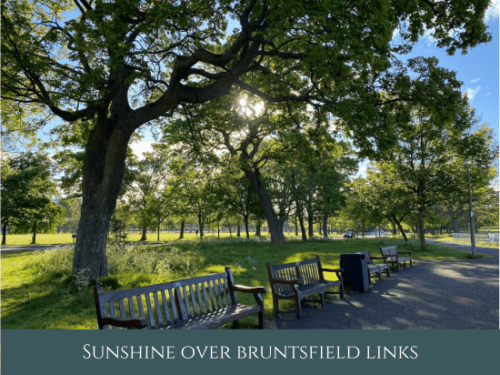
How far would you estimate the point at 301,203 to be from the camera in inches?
1194

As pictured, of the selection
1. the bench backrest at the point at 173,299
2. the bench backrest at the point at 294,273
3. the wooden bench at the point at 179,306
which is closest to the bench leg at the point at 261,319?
the wooden bench at the point at 179,306

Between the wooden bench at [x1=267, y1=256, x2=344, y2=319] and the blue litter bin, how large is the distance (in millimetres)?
853

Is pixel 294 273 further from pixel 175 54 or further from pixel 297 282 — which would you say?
pixel 175 54

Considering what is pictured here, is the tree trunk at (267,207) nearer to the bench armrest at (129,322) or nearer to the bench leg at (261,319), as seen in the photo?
the bench leg at (261,319)

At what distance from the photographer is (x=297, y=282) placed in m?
6.07

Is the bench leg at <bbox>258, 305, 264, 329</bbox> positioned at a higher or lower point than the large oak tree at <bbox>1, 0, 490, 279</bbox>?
lower

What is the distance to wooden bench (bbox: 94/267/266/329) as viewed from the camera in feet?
11.8

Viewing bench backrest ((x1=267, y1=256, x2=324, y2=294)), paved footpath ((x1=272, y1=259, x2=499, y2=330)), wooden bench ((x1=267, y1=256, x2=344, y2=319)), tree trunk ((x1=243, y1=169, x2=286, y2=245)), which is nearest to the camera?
paved footpath ((x1=272, y1=259, x2=499, y2=330))

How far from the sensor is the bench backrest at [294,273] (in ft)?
21.0

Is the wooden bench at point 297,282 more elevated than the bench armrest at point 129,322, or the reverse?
the bench armrest at point 129,322

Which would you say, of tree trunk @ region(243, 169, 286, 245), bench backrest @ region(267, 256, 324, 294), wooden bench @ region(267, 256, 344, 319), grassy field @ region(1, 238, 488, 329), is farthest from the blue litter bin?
tree trunk @ region(243, 169, 286, 245)

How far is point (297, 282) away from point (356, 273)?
2878 mm

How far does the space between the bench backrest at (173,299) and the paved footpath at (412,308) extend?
39.4 inches

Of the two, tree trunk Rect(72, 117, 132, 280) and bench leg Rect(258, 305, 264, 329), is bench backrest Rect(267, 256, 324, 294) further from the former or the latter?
tree trunk Rect(72, 117, 132, 280)
